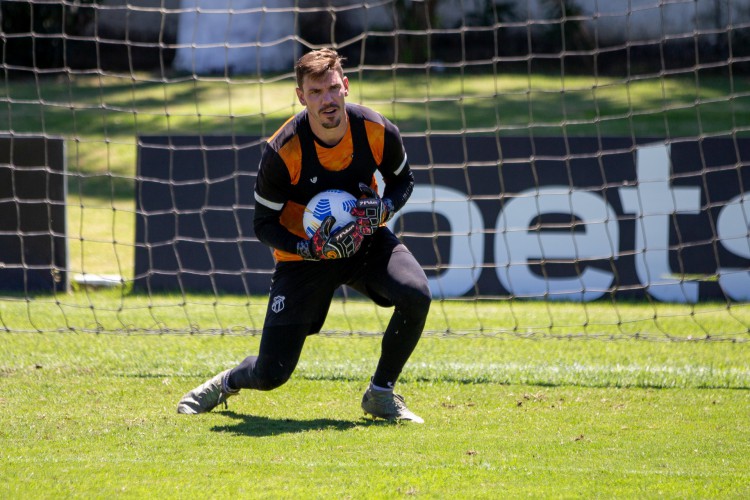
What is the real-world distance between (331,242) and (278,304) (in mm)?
555

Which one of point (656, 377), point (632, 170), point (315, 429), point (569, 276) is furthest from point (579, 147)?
point (315, 429)

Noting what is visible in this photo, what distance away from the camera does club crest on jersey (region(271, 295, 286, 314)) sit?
5.23 m

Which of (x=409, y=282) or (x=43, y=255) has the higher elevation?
(x=409, y=282)

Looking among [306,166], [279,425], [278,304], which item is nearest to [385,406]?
[279,425]

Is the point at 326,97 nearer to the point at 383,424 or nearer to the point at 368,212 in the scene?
the point at 368,212

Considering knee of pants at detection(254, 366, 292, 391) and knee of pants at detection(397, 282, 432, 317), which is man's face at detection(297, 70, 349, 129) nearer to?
knee of pants at detection(397, 282, 432, 317)

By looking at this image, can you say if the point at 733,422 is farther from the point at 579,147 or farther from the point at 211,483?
the point at 579,147

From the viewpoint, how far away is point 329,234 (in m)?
4.93

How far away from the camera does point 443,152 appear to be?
31.7 feet

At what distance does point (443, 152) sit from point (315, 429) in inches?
197

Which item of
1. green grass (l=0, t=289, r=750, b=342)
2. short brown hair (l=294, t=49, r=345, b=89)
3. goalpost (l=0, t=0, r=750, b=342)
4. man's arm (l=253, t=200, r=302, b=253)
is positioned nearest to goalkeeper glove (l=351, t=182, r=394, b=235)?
man's arm (l=253, t=200, r=302, b=253)

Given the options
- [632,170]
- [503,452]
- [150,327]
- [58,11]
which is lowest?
[150,327]

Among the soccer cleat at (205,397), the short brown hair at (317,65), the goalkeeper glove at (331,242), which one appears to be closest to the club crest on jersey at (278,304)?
the goalkeeper glove at (331,242)

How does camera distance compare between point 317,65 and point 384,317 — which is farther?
point 384,317
